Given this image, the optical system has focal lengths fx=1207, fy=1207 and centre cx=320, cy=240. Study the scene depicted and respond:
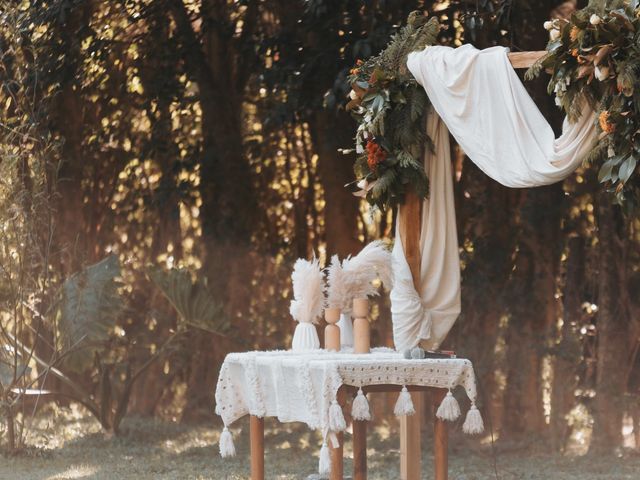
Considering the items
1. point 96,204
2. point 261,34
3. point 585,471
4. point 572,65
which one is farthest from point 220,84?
point 572,65

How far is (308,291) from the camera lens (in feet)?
20.0

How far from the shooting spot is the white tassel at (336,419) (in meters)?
5.05

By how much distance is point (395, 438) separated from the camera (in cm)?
939

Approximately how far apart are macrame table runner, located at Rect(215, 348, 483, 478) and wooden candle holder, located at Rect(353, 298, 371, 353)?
83 mm

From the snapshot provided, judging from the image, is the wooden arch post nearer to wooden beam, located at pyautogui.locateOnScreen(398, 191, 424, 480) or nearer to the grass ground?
wooden beam, located at pyautogui.locateOnScreen(398, 191, 424, 480)

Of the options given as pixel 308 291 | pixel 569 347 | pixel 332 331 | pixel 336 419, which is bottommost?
pixel 336 419

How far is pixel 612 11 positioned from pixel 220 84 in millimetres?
5657

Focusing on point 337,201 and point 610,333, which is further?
point 337,201

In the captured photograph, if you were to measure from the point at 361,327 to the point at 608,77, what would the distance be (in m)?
1.72

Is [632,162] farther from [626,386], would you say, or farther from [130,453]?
[130,453]

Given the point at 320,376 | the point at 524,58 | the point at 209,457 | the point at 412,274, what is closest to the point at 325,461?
the point at 320,376

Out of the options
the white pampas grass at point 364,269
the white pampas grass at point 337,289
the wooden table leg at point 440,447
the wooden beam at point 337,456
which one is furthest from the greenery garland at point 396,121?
the wooden beam at point 337,456

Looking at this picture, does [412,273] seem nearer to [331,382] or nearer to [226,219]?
[331,382]

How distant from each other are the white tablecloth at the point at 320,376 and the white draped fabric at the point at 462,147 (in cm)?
37
